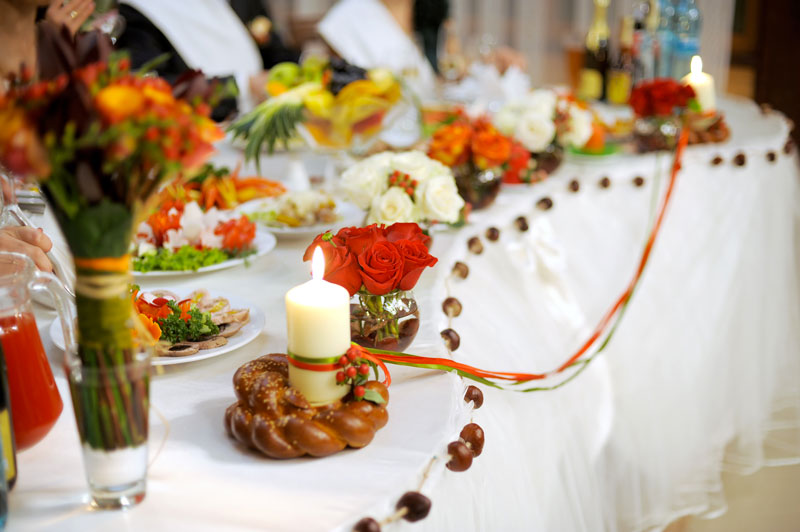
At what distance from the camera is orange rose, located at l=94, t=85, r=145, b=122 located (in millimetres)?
505

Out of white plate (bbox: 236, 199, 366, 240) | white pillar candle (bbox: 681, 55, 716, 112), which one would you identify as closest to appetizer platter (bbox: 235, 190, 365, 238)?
white plate (bbox: 236, 199, 366, 240)

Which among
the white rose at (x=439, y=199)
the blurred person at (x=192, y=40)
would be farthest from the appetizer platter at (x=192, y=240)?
the blurred person at (x=192, y=40)

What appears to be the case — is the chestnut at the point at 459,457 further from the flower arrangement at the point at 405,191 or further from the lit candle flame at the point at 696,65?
the lit candle flame at the point at 696,65

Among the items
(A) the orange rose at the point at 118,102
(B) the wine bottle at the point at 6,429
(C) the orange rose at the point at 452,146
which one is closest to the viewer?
(A) the orange rose at the point at 118,102

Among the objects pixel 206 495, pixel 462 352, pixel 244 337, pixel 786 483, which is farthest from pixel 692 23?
pixel 206 495

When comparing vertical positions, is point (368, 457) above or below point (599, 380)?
above

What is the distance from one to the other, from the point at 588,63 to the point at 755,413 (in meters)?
1.36

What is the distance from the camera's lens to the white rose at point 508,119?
181 cm

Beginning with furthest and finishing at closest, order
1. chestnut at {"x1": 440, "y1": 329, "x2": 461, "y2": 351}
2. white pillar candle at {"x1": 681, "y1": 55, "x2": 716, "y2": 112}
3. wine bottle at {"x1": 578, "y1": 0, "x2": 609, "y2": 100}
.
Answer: wine bottle at {"x1": 578, "y1": 0, "x2": 609, "y2": 100} → white pillar candle at {"x1": 681, "y1": 55, "x2": 716, "y2": 112} → chestnut at {"x1": 440, "y1": 329, "x2": 461, "y2": 351}

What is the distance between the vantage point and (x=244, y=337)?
92 centimetres

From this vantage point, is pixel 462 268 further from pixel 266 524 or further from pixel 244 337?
pixel 266 524

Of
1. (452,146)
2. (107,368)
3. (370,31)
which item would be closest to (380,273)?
(107,368)

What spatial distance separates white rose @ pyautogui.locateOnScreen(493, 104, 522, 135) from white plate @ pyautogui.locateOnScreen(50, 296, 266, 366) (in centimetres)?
98

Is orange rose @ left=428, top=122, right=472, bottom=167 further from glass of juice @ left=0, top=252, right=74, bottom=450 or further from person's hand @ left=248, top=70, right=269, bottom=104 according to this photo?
glass of juice @ left=0, top=252, right=74, bottom=450
